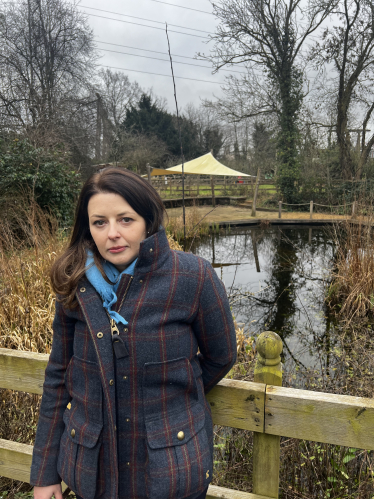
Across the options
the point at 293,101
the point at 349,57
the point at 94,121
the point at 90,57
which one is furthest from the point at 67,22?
the point at 349,57

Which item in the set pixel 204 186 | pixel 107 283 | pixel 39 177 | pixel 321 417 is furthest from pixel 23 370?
pixel 204 186

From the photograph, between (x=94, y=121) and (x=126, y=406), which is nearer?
(x=126, y=406)

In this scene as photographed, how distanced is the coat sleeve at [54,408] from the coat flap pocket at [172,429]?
0.30 m

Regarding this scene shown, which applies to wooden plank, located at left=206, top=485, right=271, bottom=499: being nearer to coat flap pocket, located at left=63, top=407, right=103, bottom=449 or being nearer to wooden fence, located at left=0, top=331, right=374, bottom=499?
wooden fence, located at left=0, top=331, right=374, bottom=499

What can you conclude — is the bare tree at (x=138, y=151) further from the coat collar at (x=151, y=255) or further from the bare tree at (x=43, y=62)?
the coat collar at (x=151, y=255)

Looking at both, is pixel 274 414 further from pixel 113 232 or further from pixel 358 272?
pixel 358 272

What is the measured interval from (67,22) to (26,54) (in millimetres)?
2164

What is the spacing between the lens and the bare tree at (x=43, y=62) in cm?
1087

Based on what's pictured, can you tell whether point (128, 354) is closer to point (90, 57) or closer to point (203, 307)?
point (203, 307)

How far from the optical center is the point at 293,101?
1595cm

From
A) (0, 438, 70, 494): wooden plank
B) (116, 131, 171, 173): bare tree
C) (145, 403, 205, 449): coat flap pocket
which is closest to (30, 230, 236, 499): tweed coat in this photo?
(145, 403, 205, 449): coat flap pocket

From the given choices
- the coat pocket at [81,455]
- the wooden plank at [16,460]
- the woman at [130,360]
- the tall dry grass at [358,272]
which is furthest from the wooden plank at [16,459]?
the tall dry grass at [358,272]

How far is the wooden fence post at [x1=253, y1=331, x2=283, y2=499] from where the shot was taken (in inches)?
42.4

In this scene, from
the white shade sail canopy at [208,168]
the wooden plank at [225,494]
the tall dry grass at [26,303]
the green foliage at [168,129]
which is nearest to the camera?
the wooden plank at [225,494]
